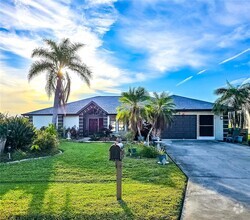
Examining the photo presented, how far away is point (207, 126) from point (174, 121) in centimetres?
342

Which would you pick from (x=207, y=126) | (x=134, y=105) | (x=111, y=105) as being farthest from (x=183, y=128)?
(x=134, y=105)

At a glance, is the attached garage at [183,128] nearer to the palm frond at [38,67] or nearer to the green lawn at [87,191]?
the palm frond at [38,67]

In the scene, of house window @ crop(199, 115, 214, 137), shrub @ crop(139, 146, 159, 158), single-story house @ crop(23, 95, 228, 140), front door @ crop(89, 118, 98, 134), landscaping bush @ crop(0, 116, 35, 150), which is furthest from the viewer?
front door @ crop(89, 118, 98, 134)

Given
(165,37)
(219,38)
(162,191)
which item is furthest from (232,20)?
(162,191)

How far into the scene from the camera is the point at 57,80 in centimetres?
2395

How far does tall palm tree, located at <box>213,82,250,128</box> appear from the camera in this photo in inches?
935

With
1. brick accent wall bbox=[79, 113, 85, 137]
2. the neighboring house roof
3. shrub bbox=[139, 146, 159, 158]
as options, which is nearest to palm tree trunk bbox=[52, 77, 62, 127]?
the neighboring house roof

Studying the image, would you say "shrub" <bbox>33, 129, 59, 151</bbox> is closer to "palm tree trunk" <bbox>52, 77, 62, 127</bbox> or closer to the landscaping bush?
the landscaping bush

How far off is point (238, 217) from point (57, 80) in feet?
68.7

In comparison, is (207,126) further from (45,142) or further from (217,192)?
(217,192)

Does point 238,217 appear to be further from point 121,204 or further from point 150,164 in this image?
point 150,164

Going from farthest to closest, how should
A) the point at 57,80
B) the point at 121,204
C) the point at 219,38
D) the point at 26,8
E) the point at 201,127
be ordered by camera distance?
1. the point at 201,127
2. the point at 57,80
3. the point at 219,38
4. the point at 26,8
5. the point at 121,204

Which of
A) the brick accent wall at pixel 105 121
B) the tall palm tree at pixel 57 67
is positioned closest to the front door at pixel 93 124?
the brick accent wall at pixel 105 121

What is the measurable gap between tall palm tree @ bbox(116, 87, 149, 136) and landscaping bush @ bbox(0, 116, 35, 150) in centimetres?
747
